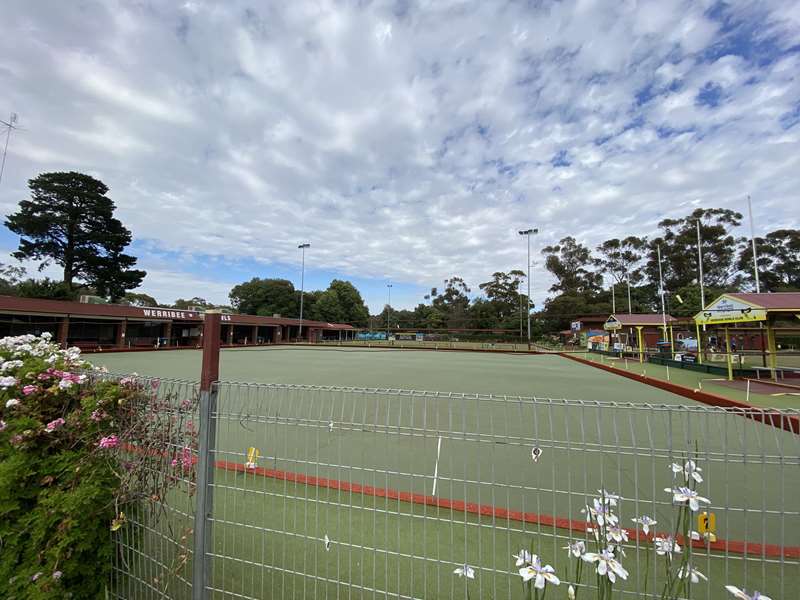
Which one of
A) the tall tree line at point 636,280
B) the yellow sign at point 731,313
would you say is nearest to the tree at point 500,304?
the tall tree line at point 636,280

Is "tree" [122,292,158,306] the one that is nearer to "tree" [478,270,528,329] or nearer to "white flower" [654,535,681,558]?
"tree" [478,270,528,329]

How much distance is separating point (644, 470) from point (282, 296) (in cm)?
6769

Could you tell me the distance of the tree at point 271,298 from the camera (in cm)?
6719

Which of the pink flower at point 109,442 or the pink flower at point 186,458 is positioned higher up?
the pink flower at point 109,442

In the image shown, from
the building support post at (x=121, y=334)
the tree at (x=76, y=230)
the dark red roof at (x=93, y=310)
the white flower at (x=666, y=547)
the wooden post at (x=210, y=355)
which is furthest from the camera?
the tree at (x=76, y=230)

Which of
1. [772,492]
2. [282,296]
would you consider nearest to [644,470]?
[772,492]

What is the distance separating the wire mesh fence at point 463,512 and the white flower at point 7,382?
3.77 ft

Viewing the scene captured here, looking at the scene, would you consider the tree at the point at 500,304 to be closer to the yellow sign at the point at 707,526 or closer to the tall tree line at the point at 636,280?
the tall tree line at the point at 636,280

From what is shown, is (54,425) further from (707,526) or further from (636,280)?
(636,280)

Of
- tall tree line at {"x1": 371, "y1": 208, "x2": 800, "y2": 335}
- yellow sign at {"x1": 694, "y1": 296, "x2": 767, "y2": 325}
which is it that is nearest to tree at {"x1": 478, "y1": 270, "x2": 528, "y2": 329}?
tall tree line at {"x1": 371, "y1": 208, "x2": 800, "y2": 335}

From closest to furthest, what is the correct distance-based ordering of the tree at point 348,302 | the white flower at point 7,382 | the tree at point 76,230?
the white flower at point 7,382, the tree at point 76,230, the tree at point 348,302

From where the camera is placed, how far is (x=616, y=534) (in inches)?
59.2

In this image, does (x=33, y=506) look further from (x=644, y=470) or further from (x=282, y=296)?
(x=282, y=296)

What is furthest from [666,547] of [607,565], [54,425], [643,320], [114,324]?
[114,324]
